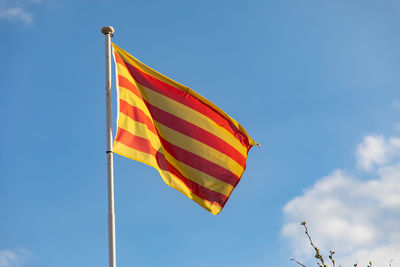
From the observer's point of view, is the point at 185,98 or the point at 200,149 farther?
the point at 185,98

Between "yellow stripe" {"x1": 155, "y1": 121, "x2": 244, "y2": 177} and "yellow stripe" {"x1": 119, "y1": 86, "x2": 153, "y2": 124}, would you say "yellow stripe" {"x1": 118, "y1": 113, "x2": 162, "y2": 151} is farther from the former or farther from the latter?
"yellow stripe" {"x1": 119, "y1": 86, "x2": 153, "y2": 124}

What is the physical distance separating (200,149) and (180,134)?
59 centimetres

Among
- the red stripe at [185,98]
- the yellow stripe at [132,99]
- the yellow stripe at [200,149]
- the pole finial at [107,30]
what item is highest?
the pole finial at [107,30]

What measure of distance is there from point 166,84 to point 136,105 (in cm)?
122

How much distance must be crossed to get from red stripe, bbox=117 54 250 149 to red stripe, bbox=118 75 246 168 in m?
0.39

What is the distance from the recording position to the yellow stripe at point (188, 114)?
12.1 m

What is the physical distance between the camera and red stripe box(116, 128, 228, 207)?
1073cm

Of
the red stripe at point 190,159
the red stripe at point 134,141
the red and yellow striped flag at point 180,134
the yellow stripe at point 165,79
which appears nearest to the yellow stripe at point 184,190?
the red and yellow striped flag at point 180,134

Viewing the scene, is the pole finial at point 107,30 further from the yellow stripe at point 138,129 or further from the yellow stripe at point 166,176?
the yellow stripe at point 166,176

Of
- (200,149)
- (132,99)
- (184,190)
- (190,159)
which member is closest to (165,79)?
(132,99)

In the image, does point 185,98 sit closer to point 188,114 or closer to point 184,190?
point 188,114

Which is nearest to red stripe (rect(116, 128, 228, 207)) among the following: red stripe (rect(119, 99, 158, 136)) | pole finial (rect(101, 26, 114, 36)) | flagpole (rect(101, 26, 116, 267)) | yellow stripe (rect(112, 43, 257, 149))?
flagpole (rect(101, 26, 116, 267))

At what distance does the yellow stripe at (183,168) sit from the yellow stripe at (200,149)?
14.2 inches

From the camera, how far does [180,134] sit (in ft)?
39.6
